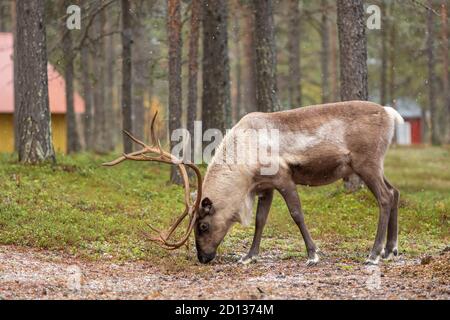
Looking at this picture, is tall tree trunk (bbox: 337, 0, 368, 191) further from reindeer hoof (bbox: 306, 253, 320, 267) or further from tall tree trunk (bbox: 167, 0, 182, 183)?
reindeer hoof (bbox: 306, 253, 320, 267)

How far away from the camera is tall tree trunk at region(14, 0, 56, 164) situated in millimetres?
16406

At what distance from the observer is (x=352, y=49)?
15352 mm

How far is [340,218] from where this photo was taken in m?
14.1

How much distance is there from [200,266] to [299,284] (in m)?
1.97

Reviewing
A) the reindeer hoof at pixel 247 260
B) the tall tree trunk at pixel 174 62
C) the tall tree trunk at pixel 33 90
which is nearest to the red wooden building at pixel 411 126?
the tall tree trunk at pixel 174 62

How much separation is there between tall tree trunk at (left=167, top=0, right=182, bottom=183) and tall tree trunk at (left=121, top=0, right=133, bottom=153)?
18.3 feet

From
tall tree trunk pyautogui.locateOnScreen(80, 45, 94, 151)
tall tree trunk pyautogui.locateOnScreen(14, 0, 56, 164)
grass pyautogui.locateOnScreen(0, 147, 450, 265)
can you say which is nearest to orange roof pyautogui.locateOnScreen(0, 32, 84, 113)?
tall tree trunk pyautogui.locateOnScreen(80, 45, 94, 151)

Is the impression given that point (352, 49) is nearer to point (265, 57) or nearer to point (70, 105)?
point (265, 57)

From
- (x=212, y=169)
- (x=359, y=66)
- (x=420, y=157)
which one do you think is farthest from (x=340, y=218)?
(x=420, y=157)

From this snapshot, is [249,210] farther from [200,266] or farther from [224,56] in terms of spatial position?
[224,56]

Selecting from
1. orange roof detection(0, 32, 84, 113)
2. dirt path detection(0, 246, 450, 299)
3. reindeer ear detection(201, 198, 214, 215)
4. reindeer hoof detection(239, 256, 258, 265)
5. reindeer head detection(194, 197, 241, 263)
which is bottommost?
reindeer hoof detection(239, 256, 258, 265)

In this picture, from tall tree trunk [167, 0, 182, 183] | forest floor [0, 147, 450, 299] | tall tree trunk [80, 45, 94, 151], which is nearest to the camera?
forest floor [0, 147, 450, 299]

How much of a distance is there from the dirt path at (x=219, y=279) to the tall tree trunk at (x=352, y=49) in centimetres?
546

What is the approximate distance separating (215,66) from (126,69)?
16.1 ft
